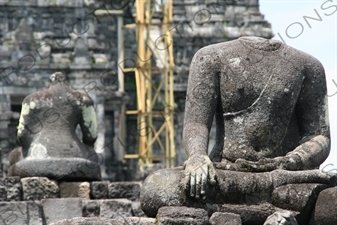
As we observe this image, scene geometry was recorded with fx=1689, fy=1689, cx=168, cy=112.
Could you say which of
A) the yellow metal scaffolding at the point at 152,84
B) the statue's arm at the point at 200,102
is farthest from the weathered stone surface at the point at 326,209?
the yellow metal scaffolding at the point at 152,84

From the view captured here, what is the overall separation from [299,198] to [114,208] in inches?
221

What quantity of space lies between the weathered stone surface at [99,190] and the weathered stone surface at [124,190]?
0.05 metres

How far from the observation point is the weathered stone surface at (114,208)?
650 inches

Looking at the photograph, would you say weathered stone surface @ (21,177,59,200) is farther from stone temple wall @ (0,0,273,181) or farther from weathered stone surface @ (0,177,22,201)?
stone temple wall @ (0,0,273,181)

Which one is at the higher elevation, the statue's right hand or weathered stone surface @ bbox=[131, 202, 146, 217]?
the statue's right hand

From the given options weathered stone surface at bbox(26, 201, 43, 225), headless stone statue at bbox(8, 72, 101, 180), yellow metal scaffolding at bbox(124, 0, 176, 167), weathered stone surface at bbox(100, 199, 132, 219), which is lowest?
yellow metal scaffolding at bbox(124, 0, 176, 167)

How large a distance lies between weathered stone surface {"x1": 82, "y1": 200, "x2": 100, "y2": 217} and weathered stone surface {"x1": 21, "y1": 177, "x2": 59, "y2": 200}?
0.89 metres

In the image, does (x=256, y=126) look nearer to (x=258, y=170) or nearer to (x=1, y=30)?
(x=258, y=170)

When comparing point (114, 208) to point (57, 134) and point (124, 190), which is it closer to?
point (124, 190)

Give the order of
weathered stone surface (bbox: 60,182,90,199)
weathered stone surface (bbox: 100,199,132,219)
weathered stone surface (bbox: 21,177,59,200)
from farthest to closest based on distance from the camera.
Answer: weathered stone surface (bbox: 60,182,90,199) < weathered stone surface (bbox: 21,177,59,200) < weathered stone surface (bbox: 100,199,132,219)

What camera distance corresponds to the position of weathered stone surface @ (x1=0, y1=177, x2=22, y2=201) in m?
17.1

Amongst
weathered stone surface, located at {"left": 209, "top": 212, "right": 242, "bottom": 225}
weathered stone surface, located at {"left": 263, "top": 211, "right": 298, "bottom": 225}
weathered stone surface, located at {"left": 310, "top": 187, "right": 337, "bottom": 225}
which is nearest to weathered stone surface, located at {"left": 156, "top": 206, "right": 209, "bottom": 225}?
weathered stone surface, located at {"left": 209, "top": 212, "right": 242, "bottom": 225}

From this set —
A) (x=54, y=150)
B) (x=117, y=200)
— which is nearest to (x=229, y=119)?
(x=117, y=200)

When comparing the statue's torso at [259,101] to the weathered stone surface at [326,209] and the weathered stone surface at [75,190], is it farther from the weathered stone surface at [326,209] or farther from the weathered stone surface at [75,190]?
the weathered stone surface at [75,190]
